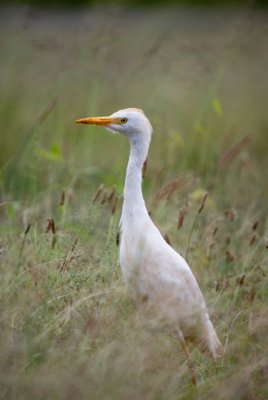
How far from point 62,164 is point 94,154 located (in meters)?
1.89

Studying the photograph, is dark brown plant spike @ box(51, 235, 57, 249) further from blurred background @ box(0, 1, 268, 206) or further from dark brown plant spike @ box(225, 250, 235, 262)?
dark brown plant spike @ box(225, 250, 235, 262)

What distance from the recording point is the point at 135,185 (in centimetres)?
422

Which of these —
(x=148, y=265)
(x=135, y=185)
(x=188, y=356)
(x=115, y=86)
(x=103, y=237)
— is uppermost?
(x=115, y=86)

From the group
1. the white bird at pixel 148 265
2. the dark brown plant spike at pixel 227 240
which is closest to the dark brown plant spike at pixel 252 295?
the white bird at pixel 148 265

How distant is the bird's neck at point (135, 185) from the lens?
4.19 m

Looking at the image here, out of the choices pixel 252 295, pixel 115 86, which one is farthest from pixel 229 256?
pixel 115 86

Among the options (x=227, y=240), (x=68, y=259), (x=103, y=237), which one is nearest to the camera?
(x=68, y=259)

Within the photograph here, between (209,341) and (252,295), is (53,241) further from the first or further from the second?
(252,295)

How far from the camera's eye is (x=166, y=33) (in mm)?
4797

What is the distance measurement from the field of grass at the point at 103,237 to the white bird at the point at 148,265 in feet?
0.29

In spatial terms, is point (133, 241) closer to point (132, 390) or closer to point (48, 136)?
point (132, 390)

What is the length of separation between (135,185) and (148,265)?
0.42 meters

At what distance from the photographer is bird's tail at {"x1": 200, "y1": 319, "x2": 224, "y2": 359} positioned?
12.9 ft

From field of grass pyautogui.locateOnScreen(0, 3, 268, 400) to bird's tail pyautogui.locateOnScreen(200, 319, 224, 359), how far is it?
0.26ft
